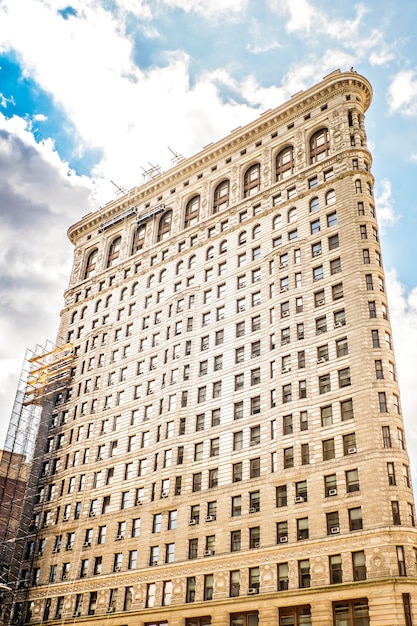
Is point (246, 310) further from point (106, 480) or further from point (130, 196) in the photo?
point (130, 196)

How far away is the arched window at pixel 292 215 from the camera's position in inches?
2849

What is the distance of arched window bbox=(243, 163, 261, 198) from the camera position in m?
80.9

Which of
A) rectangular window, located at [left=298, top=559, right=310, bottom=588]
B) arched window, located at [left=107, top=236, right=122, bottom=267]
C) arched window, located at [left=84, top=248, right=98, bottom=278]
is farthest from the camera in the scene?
arched window, located at [left=84, top=248, right=98, bottom=278]

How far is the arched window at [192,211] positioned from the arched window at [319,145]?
1756cm

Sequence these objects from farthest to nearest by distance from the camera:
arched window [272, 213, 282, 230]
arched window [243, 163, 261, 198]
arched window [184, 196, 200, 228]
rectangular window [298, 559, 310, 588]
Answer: arched window [184, 196, 200, 228] < arched window [243, 163, 261, 198] < arched window [272, 213, 282, 230] < rectangular window [298, 559, 310, 588]

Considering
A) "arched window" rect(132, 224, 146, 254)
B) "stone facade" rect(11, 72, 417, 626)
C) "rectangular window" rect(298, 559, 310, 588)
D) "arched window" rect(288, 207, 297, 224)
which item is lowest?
"rectangular window" rect(298, 559, 310, 588)

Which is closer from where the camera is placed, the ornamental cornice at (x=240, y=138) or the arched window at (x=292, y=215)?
the arched window at (x=292, y=215)

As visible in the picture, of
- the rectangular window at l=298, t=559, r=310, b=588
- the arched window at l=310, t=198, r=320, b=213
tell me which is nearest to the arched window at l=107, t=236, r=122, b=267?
the arched window at l=310, t=198, r=320, b=213

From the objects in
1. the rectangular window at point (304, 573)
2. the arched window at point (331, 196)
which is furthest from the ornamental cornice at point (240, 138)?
the rectangular window at point (304, 573)

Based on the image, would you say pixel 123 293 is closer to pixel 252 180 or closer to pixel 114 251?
pixel 114 251

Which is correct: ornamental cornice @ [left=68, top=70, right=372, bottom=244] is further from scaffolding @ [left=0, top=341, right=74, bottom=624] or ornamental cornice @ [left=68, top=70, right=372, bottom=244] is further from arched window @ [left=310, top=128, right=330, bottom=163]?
scaffolding @ [left=0, top=341, right=74, bottom=624]

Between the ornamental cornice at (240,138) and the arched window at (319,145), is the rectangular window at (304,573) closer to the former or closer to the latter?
the arched window at (319,145)

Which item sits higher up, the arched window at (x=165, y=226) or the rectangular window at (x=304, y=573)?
the arched window at (x=165, y=226)

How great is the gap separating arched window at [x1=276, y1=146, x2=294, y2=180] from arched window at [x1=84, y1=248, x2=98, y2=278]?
3351 centimetres
